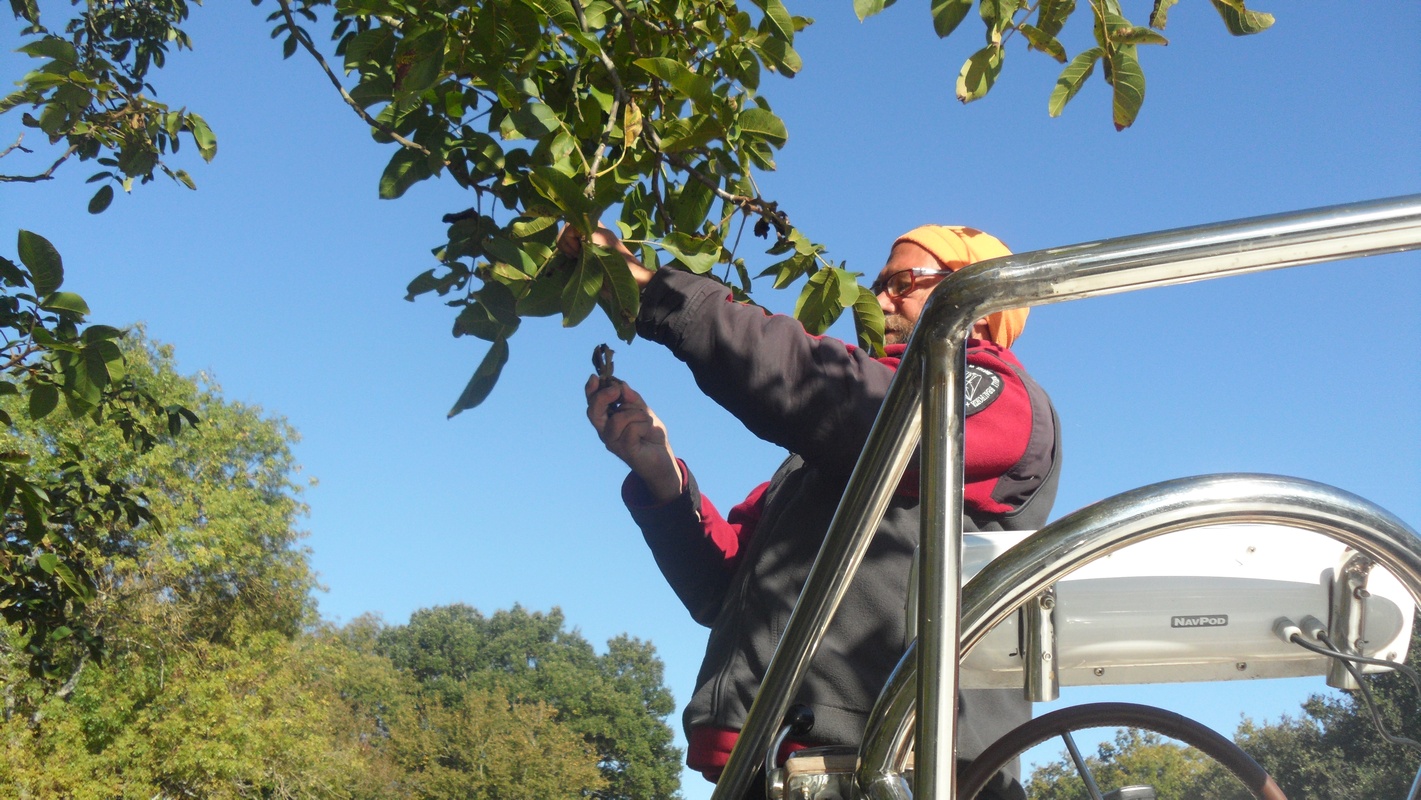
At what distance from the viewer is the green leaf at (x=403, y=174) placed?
7.32 feet

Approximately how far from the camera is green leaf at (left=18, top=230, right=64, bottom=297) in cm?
299

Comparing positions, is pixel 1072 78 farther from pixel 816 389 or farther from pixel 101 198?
pixel 101 198

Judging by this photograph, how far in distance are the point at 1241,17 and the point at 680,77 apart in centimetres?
107

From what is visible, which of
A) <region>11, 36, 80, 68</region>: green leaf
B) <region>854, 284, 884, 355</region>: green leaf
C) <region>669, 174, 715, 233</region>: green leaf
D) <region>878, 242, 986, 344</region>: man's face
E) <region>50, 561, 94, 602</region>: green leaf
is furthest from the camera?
<region>50, 561, 94, 602</region>: green leaf

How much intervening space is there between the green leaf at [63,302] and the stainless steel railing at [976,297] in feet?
9.64

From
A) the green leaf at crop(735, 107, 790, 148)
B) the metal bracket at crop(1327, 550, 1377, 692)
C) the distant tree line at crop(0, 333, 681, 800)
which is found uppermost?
the distant tree line at crop(0, 333, 681, 800)

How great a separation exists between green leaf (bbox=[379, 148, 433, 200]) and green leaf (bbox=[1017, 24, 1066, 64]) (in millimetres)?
1245

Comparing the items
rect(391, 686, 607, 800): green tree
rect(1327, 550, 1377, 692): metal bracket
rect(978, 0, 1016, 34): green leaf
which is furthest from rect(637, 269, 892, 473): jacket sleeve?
rect(391, 686, 607, 800): green tree

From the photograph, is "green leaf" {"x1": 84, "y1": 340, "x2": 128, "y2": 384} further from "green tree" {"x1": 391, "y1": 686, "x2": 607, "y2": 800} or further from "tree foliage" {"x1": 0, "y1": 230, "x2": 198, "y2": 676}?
"green tree" {"x1": 391, "y1": 686, "x2": 607, "y2": 800}

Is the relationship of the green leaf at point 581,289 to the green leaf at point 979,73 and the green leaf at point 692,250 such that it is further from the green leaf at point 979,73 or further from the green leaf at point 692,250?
the green leaf at point 979,73

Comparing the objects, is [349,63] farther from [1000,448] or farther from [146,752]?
[146,752]

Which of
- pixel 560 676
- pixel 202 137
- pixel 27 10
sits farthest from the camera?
pixel 560 676

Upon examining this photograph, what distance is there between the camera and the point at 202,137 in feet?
12.2

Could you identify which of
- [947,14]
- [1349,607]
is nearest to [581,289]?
[947,14]
